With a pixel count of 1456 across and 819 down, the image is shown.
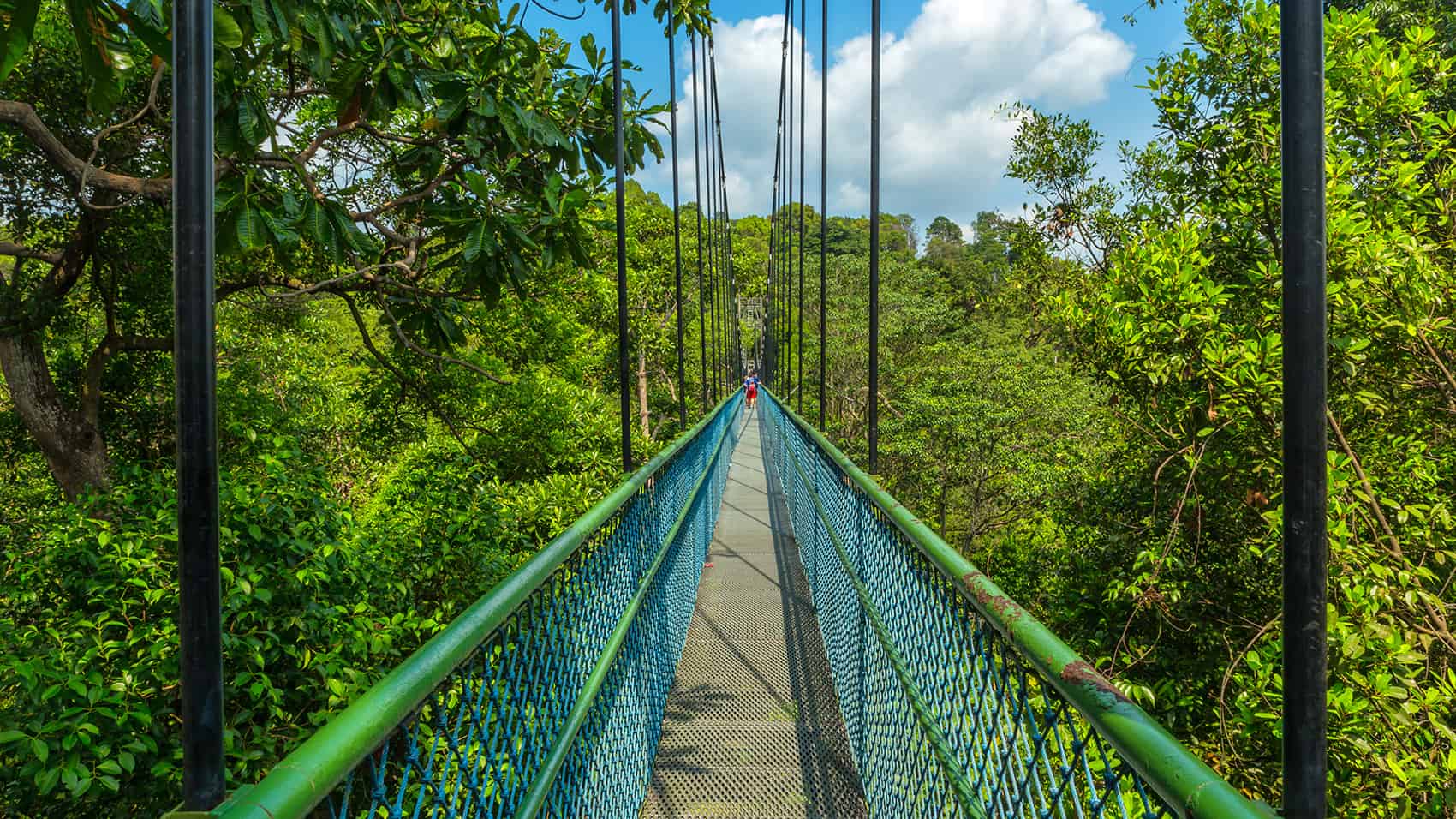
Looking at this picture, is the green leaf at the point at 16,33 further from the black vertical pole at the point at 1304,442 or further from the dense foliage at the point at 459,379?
the black vertical pole at the point at 1304,442

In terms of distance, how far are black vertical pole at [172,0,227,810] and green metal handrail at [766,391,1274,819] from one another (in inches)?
28.4

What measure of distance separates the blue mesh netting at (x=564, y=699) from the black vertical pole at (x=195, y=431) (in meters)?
0.12

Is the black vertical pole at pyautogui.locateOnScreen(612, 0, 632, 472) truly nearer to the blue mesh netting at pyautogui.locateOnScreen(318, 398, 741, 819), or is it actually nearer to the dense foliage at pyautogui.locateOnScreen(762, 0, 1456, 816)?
the blue mesh netting at pyautogui.locateOnScreen(318, 398, 741, 819)

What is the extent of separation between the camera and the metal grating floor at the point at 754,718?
2273 mm

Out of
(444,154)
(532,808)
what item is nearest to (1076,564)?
(444,154)

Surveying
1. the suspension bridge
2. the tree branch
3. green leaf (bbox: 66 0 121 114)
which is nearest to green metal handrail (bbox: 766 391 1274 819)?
the suspension bridge

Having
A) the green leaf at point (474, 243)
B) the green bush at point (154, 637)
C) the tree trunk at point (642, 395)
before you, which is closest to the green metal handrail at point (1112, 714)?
the green leaf at point (474, 243)

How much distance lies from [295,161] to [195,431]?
291 centimetres

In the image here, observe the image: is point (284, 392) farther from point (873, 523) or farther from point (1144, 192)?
point (1144, 192)

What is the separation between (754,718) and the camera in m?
2.78

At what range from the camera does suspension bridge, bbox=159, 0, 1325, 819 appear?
578 mm

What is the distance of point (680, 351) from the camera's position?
6895 millimetres

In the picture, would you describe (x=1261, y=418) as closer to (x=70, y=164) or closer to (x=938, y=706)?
(x=938, y=706)

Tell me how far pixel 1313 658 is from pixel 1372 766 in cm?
336
